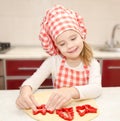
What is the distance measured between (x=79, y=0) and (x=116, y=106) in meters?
1.59

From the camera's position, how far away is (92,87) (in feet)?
3.41

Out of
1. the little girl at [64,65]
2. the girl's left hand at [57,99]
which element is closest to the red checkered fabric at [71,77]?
the little girl at [64,65]

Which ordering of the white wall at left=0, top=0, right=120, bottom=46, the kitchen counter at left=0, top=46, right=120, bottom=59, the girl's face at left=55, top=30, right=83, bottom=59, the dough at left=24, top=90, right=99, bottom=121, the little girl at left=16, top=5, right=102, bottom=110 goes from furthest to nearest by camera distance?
the white wall at left=0, top=0, right=120, bottom=46 < the kitchen counter at left=0, top=46, right=120, bottom=59 < the girl's face at left=55, top=30, right=83, bottom=59 < the little girl at left=16, top=5, right=102, bottom=110 < the dough at left=24, top=90, right=99, bottom=121

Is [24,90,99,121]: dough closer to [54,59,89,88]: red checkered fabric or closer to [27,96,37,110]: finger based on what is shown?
[27,96,37,110]: finger

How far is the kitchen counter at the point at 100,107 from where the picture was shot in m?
0.83

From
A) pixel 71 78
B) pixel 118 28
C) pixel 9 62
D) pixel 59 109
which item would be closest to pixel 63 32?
pixel 71 78

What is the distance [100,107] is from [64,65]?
13.7 inches

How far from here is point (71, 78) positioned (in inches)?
45.8

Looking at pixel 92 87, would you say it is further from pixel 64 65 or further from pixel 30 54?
pixel 30 54

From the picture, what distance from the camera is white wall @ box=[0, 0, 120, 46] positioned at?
2.28 meters

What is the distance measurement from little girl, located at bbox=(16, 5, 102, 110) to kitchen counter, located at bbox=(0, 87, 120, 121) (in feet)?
0.13

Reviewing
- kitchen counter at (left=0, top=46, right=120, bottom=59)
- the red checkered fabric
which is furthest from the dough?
kitchen counter at (left=0, top=46, right=120, bottom=59)

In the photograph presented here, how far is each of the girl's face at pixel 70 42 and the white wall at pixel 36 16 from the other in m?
1.32

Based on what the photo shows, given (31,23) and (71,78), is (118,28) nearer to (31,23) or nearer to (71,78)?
(31,23)
